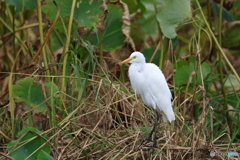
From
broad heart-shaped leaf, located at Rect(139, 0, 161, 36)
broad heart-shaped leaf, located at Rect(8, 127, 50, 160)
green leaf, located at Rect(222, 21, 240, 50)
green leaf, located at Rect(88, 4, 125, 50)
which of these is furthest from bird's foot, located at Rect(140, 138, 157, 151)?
broad heart-shaped leaf, located at Rect(139, 0, 161, 36)

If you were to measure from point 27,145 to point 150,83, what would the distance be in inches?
27.2

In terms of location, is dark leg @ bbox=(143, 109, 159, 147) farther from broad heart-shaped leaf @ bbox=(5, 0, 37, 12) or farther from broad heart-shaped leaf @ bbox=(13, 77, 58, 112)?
broad heart-shaped leaf @ bbox=(5, 0, 37, 12)

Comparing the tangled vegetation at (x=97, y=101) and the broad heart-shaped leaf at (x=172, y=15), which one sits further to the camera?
the broad heart-shaped leaf at (x=172, y=15)

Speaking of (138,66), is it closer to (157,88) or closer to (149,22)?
(157,88)

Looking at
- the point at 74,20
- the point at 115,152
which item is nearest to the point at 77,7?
the point at 74,20

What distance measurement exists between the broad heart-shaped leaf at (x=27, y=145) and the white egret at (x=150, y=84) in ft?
1.82

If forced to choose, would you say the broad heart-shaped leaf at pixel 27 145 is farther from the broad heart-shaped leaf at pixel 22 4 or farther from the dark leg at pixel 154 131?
the broad heart-shaped leaf at pixel 22 4

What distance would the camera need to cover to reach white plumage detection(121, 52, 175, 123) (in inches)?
91.2

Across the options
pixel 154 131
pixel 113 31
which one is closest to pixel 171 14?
pixel 113 31

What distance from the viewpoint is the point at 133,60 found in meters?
2.32

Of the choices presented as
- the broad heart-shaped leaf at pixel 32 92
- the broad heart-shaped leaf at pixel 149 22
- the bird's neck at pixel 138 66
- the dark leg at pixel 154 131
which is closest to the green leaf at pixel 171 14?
the bird's neck at pixel 138 66

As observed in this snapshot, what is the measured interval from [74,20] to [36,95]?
531 mm

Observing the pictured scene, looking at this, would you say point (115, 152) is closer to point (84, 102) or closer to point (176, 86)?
point (84, 102)

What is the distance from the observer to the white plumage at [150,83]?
2.32m
